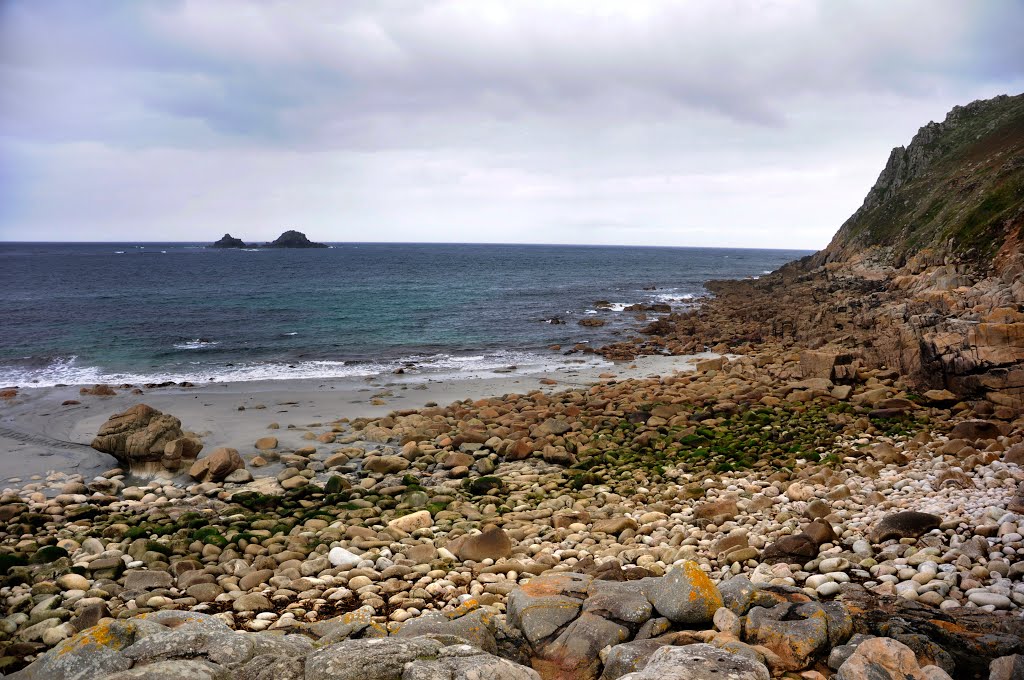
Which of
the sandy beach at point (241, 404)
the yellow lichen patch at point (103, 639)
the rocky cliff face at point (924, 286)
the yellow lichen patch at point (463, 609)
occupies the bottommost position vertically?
the sandy beach at point (241, 404)

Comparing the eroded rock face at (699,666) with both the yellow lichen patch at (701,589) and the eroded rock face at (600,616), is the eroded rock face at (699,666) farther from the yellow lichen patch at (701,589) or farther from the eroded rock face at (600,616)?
the yellow lichen patch at (701,589)

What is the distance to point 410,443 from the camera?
16.5 m

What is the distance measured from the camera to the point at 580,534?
10.9 meters

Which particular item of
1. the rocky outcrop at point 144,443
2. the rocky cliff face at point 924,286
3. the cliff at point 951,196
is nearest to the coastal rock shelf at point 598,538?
the rocky outcrop at point 144,443

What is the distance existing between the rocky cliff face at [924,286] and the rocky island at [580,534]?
0.18 m

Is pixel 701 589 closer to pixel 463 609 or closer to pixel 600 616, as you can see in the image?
pixel 600 616

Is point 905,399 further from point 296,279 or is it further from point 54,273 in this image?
point 54,273

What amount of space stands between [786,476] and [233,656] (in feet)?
34.6

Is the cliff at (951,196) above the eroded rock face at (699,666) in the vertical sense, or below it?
above

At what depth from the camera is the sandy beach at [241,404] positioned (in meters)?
17.3

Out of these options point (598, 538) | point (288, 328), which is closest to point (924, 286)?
point (598, 538)

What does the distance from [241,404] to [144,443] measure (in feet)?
24.5

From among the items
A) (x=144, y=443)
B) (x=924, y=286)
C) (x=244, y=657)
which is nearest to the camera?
(x=244, y=657)

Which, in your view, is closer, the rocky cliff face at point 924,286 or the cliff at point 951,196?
the rocky cliff face at point 924,286
